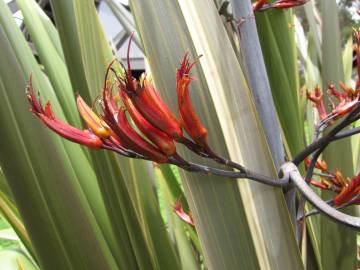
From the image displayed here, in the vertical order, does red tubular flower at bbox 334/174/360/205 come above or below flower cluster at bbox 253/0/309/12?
below

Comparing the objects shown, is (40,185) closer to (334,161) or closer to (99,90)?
(99,90)

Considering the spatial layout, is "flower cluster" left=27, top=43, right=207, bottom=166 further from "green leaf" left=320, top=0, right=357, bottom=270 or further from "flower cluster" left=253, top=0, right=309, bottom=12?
"green leaf" left=320, top=0, right=357, bottom=270

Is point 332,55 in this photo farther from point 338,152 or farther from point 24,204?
point 24,204

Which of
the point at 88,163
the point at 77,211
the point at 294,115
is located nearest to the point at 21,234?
the point at 88,163

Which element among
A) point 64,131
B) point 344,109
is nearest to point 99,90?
point 64,131

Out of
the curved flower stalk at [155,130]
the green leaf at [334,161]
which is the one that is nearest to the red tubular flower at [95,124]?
the curved flower stalk at [155,130]

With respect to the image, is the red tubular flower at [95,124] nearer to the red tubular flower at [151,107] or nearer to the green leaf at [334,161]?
the red tubular flower at [151,107]

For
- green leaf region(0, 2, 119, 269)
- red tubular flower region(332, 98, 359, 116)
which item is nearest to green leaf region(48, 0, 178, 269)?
green leaf region(0, 2, 119, 269)

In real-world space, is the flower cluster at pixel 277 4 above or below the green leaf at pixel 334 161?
above

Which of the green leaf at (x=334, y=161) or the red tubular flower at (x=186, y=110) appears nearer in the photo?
the red tubular flower at (x=186, y=110)

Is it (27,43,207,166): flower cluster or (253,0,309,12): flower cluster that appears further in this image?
(253,0,309,12): flower cluster
